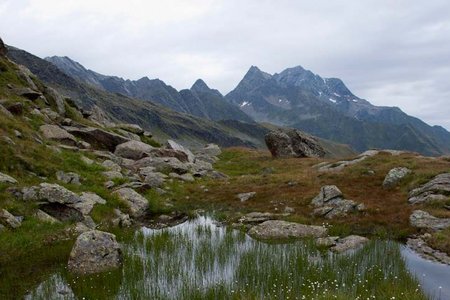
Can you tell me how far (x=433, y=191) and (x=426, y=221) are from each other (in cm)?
523

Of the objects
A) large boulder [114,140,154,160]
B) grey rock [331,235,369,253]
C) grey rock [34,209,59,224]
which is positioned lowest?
grey rock [331,235,369,253]

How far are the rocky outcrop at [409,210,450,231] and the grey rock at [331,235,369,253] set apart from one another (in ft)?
14.9

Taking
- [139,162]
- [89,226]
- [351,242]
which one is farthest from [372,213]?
[139,162]

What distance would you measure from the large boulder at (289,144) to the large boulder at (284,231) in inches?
1652

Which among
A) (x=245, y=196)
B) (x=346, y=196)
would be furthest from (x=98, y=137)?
(x=346, y=196)

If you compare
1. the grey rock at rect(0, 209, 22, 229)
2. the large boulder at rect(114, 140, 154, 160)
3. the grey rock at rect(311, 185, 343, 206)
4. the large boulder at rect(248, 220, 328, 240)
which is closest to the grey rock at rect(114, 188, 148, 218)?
the large boulder at rect(248, 220, 328, 240)

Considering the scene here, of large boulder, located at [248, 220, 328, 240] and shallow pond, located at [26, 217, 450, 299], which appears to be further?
large boulder, located at [248, 220, 328, 240]

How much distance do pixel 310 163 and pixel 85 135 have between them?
96.3 ft

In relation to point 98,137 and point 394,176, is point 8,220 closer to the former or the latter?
point 394,176

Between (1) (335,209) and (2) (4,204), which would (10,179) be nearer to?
(2) (4,204)

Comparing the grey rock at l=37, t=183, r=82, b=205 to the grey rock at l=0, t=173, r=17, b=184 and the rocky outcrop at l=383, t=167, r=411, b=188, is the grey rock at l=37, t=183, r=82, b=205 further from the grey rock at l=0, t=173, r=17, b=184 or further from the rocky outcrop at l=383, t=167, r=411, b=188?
the rocky outcrop at l=383, t=167, r=411, b=188

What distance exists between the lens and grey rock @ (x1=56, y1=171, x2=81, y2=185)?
29.7 metres

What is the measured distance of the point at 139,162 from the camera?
45688 mm

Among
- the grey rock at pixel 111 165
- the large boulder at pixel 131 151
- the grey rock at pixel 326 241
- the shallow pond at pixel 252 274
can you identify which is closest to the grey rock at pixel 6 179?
the shallow pond at pixel 252 274
